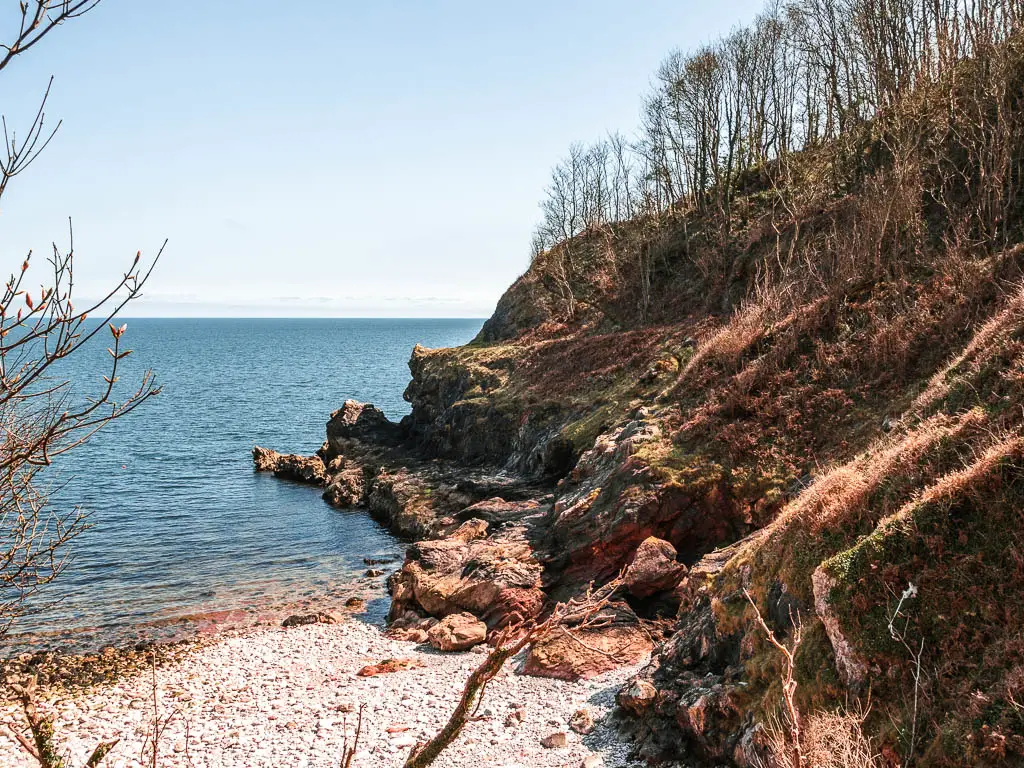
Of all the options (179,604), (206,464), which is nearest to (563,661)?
(179,604)

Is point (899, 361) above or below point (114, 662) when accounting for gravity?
above

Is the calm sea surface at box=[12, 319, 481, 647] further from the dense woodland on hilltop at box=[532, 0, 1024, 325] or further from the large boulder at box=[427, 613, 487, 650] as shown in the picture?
the dense woodland on hilltop at box=[532, 0, 1024, 325]

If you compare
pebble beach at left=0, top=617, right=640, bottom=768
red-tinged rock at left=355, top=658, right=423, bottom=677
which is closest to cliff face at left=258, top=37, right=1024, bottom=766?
pebble beach at left=0, top=617, right=640, bottom=768

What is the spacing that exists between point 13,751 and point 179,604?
35.5 ft

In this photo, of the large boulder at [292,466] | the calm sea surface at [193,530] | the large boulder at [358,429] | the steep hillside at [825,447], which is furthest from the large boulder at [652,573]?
the large boulder at [358,429]

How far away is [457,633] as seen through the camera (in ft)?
67.2

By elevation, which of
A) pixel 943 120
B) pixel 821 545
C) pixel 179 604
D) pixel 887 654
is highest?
pixel 943 120

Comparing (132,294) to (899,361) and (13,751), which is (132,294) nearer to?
(13,751)

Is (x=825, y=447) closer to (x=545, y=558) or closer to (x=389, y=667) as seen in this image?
(x=545, y=558)

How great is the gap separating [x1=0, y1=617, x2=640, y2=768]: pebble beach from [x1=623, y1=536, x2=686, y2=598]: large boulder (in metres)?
2.83

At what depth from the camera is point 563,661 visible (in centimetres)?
1734

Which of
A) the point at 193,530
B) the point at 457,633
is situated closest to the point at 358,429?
the point at 193,530

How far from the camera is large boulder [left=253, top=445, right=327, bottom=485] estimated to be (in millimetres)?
47031

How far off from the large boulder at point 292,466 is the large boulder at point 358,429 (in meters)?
1.89
